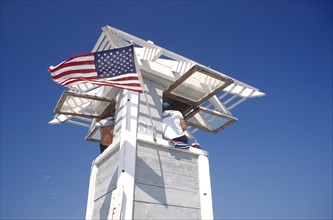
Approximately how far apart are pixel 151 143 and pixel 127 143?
681 mm

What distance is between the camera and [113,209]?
19.4 feet

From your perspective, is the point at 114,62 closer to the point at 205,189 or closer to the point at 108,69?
the point at 108,69

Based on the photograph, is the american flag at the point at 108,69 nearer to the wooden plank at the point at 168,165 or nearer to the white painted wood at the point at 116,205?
the wooden plank at the point at 168,165

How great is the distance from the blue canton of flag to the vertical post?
3.62ft

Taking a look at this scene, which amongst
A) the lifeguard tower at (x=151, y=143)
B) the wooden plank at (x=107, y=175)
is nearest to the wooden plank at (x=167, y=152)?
the lifeguard tower at (x=151, y=143)

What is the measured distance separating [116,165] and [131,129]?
0.89 meters

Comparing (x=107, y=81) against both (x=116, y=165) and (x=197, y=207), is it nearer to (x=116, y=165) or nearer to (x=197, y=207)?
(x=116, y=165)

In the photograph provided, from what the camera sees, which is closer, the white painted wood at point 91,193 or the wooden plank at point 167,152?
the wooden plank at point 167,152

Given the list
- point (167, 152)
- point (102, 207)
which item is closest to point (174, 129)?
point (167, 152)

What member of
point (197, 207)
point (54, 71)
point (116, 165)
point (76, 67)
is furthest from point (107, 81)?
point (197, 207)

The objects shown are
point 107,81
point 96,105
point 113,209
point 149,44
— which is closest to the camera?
point 113,209

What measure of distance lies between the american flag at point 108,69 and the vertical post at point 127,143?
1.02 meters

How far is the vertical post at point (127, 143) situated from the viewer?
597 cm

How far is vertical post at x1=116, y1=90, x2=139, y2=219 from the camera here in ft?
19.6
